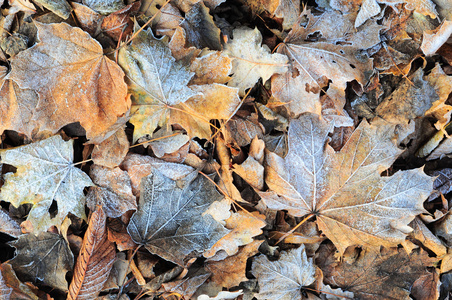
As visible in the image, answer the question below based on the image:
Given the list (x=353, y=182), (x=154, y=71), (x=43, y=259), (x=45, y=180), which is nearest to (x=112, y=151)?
(x=45, y=180)

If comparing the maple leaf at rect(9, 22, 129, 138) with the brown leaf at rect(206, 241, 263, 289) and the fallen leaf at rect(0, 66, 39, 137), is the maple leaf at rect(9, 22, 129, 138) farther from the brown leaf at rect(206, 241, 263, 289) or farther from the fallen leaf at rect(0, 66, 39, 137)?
the brown leaf at rect(206, 241, 263, 289)

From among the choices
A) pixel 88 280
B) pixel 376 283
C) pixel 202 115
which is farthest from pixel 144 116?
pixel 376 283

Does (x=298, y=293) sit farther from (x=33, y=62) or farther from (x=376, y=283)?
(x=33, y=62)

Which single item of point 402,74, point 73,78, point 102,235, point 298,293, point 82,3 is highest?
point 82,3

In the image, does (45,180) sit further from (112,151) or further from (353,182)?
(353,182)

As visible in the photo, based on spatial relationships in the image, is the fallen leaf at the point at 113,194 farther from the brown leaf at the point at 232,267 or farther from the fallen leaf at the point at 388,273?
the fallen leaf at the point at 388,273

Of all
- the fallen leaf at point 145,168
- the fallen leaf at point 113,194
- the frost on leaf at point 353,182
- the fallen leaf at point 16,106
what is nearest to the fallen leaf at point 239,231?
the frost on leaf at point 353,182
